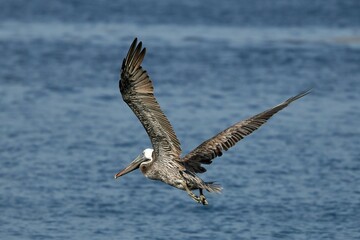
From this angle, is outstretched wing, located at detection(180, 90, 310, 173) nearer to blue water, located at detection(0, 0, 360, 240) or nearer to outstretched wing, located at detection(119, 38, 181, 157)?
outstretched wing, located at detection(119, 38, 181, 157)

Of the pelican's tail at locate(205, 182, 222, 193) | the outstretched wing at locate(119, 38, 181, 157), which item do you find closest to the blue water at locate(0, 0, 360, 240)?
the pelican's tail at locate(205, 182, 222, 193)

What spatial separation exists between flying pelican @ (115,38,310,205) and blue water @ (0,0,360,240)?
2537 mm

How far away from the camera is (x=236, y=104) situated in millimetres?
19125

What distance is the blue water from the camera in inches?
497

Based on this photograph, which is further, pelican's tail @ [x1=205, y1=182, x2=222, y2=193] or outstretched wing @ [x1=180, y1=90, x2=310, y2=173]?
outstretched wing @ [x1=180, y1=90, x2=310, y2=173]

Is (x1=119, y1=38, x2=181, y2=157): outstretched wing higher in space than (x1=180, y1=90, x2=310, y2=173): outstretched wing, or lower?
higher

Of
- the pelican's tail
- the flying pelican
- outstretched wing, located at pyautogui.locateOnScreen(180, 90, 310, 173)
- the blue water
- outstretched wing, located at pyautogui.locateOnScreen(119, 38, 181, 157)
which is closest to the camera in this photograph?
outstretched wing, located at pyautogui.locateOnScreen(119, 38, 181, 157)

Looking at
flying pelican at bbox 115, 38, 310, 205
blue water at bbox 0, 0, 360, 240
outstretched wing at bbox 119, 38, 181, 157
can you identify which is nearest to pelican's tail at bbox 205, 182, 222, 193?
flying pelican at bbox 115, 38, 310, 205

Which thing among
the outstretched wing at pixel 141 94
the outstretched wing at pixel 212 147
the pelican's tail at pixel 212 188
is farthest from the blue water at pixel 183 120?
the outstretched wing at pixel 141 94

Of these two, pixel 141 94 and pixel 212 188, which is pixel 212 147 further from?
pixel 141 94

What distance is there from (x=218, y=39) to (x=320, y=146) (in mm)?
10877

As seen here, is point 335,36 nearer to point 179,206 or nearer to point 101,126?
point 101,126

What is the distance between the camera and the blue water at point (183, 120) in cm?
1262

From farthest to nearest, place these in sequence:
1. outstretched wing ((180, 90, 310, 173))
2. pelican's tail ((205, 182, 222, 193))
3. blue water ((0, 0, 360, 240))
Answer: blue water ((0, 0, 360, 240))
outstretched wing ((180, 90, 310, 173))
pelican's tail ((205, 182, 222, 193))
